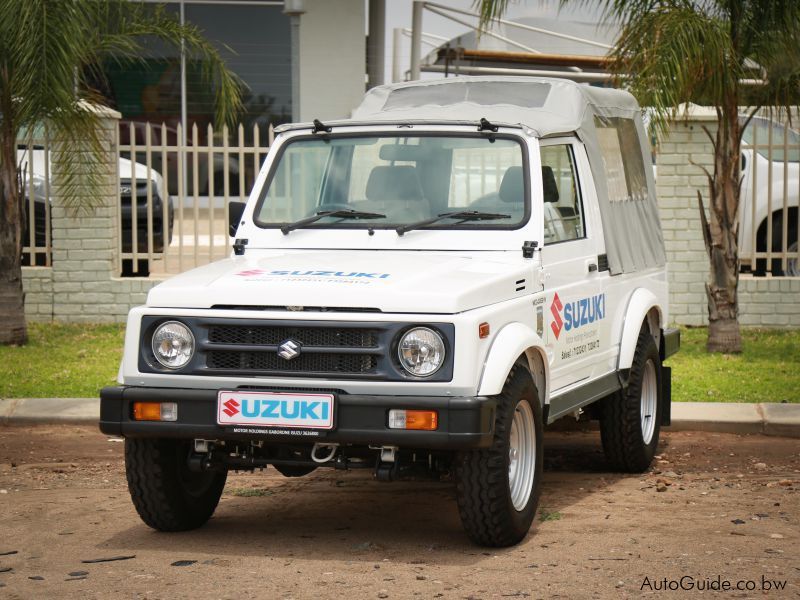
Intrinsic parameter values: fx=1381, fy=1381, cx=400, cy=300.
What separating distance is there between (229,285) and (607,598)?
202 cm

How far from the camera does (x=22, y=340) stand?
12.8 m

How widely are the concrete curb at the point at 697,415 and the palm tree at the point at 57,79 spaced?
3.15 metres

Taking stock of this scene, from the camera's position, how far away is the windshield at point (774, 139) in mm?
13656

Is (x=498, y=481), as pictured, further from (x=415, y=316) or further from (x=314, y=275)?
(x=314, y=275)

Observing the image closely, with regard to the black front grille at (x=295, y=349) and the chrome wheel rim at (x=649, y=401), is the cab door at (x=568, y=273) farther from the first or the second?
the black front grille at (x=295, y=349)

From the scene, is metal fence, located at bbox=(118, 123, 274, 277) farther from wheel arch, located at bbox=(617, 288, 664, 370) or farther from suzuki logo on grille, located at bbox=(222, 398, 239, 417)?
suzuki logo on grille, located at bbox=(222, 398, 239, 417)

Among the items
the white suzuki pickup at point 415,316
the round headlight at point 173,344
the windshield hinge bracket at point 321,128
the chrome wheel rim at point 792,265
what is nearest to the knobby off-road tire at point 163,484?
the white suzuki pickup at point 415,316

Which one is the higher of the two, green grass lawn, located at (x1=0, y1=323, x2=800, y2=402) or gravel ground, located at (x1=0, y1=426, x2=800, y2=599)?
green grass lawn, located at (x1=0, y1=323, x2=800, y2=402)

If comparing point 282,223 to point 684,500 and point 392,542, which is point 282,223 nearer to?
point 392,542

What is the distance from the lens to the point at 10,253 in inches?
498

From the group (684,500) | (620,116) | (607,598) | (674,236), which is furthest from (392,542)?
(674,236)

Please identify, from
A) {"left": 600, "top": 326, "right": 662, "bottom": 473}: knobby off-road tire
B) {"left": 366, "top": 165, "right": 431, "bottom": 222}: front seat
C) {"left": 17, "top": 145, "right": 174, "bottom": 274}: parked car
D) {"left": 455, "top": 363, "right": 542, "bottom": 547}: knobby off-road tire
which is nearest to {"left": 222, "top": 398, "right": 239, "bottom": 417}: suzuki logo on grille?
{"left": 455, "top": 363, "right": 542, "bottom": 547}: knobby off-road tire

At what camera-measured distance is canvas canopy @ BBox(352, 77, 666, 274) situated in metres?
7.24

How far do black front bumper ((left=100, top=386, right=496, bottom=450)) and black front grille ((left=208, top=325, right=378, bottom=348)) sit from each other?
0.73 feet
